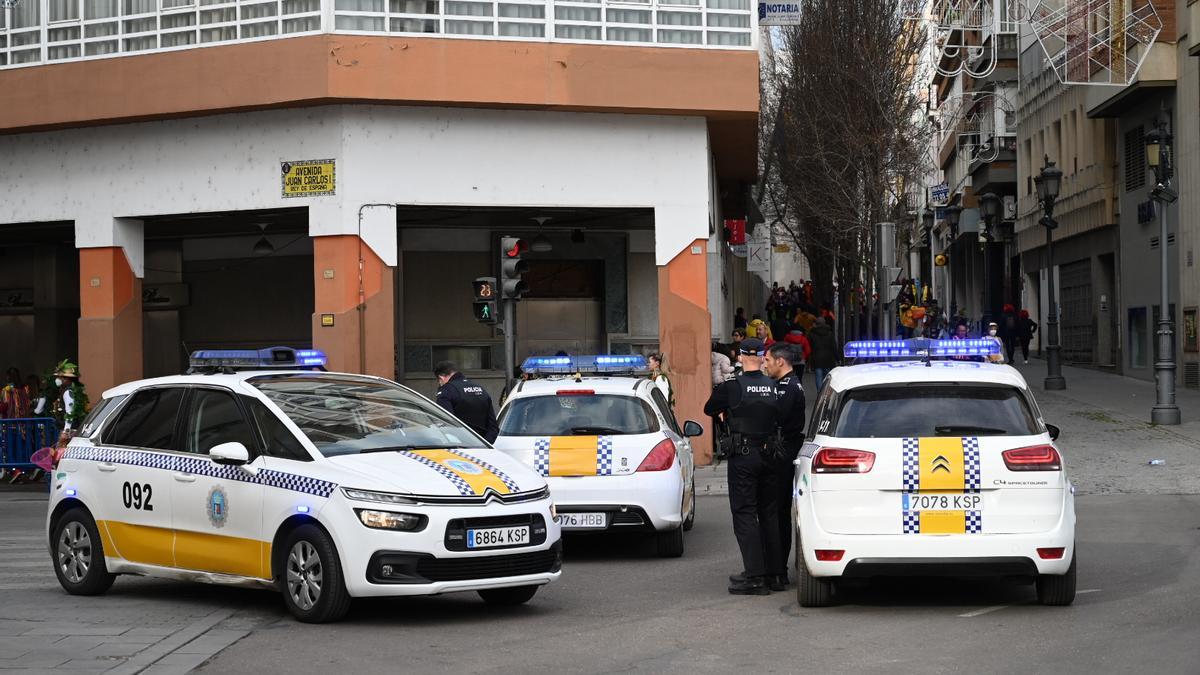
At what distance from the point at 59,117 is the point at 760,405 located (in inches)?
611

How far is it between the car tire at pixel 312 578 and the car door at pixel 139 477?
121cm

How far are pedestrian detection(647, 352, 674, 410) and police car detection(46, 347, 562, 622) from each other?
6270 mm

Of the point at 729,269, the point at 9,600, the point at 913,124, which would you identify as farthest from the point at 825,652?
the point at 729,269

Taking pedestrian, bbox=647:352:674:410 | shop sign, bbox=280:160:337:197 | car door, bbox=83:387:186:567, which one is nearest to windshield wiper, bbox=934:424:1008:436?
car door, bbox=83:387:186:567

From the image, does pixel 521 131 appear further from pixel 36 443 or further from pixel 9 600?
pixel 9 600

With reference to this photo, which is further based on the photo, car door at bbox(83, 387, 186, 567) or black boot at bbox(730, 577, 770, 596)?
black boot at bbox(730, 577, 770, 596)

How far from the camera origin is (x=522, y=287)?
19672 mm

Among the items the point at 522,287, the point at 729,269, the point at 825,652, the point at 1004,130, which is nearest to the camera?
the point at 825,652

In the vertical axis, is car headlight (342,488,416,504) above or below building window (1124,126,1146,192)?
below

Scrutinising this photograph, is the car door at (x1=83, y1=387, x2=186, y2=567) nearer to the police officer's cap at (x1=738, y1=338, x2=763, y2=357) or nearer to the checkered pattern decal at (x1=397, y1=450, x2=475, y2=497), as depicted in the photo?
the checkered pattern decal at (x1=397, y1=450, x2=475, y2=497)

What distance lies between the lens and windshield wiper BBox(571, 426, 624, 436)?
1365cm

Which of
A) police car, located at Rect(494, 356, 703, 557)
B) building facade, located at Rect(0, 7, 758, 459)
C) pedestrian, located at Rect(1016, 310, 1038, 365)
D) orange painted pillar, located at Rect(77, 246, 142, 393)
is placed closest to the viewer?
police car, located at Rect(494, 356, 703, 557)

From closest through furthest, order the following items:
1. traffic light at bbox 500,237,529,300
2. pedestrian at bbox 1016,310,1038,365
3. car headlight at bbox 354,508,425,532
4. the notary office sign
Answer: car headlight at bbox 354,508,425,532
traffic light at bbox 500,237,529,300
the notary office sign
pedestrian at bbox 1016,310,1038,365

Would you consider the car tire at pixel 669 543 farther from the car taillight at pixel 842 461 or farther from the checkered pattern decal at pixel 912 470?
the checkered pattern decal at pixel 912 470
